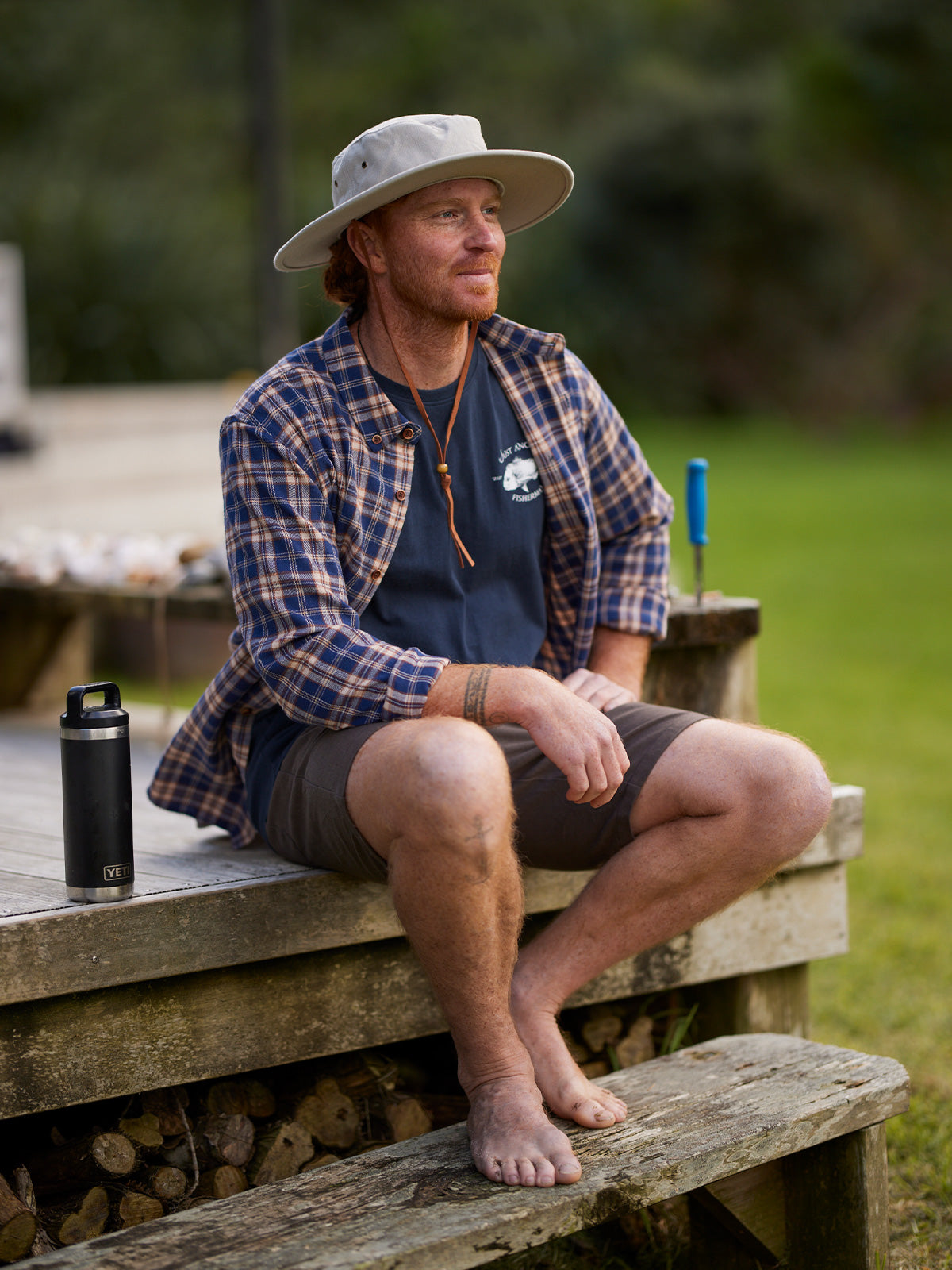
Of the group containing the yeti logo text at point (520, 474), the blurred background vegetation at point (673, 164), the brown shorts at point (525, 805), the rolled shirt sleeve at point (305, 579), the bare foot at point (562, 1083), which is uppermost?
the blurred background vegetation at point (673, 164)

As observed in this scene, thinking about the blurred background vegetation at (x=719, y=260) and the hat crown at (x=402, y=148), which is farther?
the blurred background vegetation at (x=719, y=260)

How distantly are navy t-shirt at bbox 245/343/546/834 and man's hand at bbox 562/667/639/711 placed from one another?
0.32 ft

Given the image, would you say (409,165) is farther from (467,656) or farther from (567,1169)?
(567,1169)

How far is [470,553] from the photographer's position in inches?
108

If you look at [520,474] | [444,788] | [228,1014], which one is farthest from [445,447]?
[228,1014]

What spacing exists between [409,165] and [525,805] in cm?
104

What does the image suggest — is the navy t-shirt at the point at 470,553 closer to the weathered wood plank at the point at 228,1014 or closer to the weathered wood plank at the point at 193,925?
the weathered wood plank at the point at 193,925

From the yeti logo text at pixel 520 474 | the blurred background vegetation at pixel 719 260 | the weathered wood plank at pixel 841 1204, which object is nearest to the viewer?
the weathered wood plank at pixel 841 1204

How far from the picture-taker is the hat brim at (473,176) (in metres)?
2.55

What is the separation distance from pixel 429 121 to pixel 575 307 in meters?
21.1

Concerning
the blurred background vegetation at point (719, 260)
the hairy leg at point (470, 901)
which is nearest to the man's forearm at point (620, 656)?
the hairy leg at point (470, 901)

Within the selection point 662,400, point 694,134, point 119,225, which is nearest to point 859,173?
point 694,134

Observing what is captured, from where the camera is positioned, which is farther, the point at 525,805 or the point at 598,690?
the point at 598,690

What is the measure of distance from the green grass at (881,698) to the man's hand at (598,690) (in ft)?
3.42
